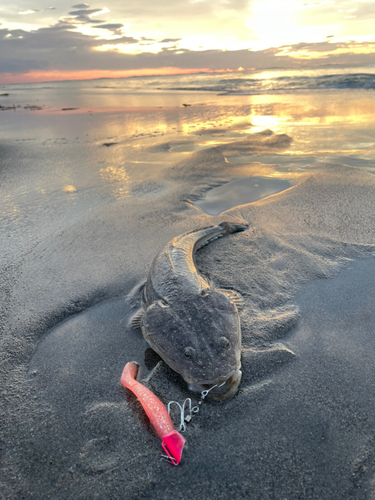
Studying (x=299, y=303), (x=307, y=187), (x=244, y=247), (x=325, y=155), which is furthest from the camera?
(x=325, y=155)

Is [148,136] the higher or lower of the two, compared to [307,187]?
higher

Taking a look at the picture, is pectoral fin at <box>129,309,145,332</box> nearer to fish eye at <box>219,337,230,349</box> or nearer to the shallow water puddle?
fish eye at <box>219,337,230,349</box>

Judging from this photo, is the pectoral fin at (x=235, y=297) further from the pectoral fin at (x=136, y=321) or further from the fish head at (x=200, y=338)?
the pectoral fin at (x=136, y=321)

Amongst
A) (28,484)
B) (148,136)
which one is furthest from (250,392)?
(148,136)

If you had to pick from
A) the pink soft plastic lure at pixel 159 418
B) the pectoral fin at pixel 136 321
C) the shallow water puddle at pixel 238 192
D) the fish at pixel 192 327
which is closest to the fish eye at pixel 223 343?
the fish at pixel 192 327

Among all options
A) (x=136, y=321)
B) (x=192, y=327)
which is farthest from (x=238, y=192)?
(x=192, y=327)

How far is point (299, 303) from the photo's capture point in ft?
10.4

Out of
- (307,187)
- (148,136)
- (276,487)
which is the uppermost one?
(148,136)

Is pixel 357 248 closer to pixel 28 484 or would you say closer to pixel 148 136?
pixel 28 484

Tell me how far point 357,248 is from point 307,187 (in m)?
2.31

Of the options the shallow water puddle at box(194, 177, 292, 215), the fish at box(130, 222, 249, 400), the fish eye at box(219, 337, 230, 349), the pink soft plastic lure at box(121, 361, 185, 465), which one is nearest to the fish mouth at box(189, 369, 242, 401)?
the fish at box(130, 222, 249, 400)

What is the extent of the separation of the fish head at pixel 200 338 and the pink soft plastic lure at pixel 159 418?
29cm

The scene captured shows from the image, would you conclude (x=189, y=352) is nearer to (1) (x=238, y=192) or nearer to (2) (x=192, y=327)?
(2) (x=192, y=327)

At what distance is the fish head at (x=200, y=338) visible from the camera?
2.22 meters
